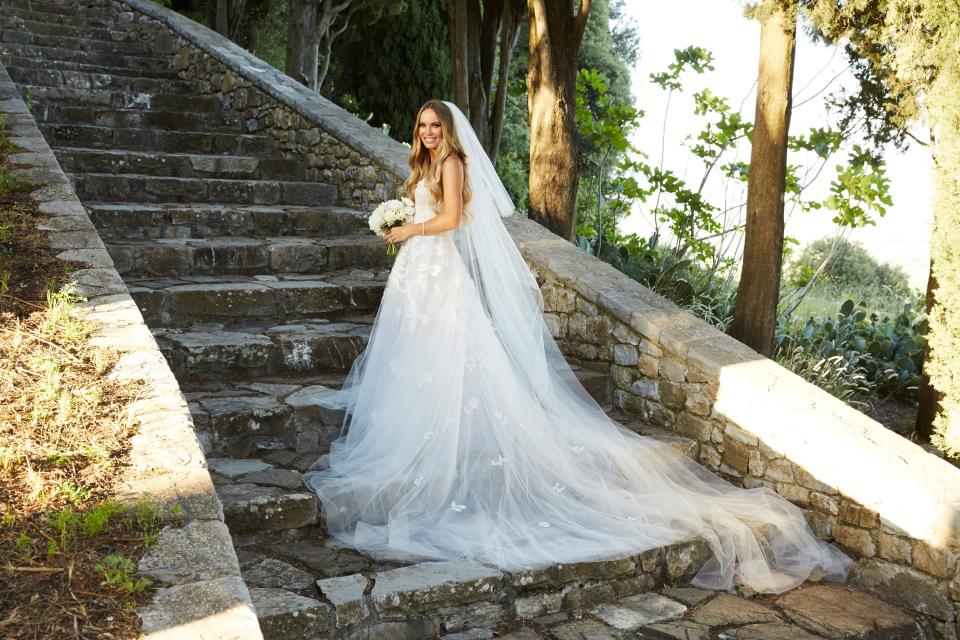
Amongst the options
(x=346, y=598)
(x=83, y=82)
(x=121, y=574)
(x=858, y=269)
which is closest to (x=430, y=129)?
(x=346, y=598)

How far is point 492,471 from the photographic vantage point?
12.5 ft

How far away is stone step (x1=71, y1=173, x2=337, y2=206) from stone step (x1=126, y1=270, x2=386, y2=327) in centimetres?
133

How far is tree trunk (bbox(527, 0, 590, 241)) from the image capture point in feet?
21.6

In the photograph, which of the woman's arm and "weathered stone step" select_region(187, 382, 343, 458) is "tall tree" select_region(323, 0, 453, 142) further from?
"weathered stone step" select_region(187, 382, 343, 458)

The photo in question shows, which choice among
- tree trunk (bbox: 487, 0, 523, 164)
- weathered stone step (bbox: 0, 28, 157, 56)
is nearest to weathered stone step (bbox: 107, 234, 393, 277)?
tree trunk (bbox: 487, 0, 523, 164)

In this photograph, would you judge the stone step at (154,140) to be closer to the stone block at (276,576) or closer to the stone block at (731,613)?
the stone block at (276,576)

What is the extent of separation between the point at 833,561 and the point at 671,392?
1.22 metres

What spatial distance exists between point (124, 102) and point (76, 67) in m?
0.94

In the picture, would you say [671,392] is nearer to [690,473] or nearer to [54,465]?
[690,473]

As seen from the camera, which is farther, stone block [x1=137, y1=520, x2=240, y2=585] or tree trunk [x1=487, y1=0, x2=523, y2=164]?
tree trunk [x1=487, y1=0, x2=523, y2=164]

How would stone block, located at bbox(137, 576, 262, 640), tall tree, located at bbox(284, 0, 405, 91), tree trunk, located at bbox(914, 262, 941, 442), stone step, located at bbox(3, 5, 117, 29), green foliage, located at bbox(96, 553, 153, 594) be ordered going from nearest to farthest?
stone block, located at bbox(137, 576, 262, 640), green foliage, located at bbox(96, 553, 153, 594), tree trunk, located at bbox(914, 262, 941, 442), stone step, located at bbox(3, 5, 117, 29), tall tree, located at bbox(284, 0, 405, 91)

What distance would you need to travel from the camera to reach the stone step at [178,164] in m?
6.55

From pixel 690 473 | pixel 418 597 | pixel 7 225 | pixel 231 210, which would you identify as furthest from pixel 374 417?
pixel 231 210

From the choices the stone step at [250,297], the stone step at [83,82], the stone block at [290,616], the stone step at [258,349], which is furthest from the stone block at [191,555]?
the stone step at [83,82]
